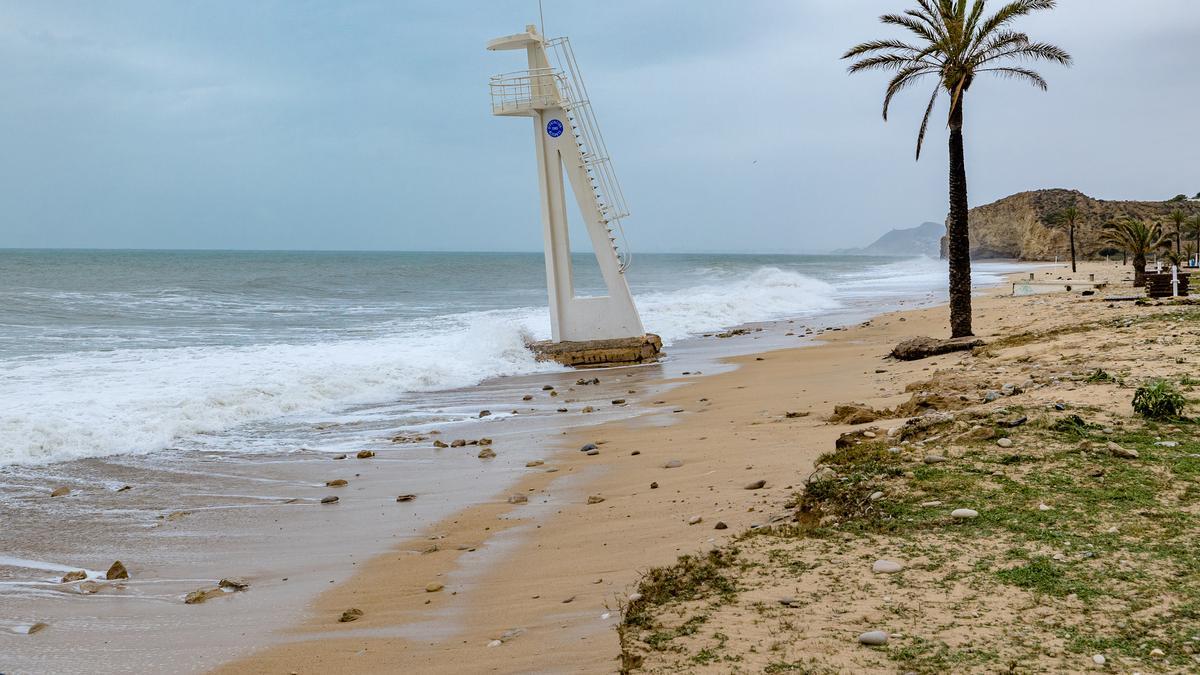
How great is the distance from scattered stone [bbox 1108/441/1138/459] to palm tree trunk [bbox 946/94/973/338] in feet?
35.2

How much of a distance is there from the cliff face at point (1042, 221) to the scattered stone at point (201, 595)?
2512 inches

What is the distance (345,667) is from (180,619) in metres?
1.66

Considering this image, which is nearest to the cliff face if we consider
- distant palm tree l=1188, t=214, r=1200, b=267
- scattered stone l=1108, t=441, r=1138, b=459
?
distant palm tree l=1188, t=214, r=1200, b=267

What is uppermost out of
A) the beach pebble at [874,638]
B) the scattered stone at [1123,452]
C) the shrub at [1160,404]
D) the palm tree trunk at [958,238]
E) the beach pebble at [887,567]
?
the palm tree trunk at [958,238]

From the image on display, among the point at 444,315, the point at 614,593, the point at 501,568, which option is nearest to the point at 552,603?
the point at 614,593

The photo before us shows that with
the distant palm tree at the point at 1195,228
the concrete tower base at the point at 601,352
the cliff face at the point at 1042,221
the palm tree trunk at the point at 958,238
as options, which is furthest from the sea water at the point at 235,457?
the cliff face at the point at 1042,221

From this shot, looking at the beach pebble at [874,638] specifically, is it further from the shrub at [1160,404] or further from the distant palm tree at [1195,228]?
the distant palm tree at [1195,228]

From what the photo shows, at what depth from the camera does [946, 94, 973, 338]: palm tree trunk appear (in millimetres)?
16859

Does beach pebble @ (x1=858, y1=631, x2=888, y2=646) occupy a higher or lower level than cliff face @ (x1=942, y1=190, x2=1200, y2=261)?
lower

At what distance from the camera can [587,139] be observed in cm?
1966

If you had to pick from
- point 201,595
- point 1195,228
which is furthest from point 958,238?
point 1195,228

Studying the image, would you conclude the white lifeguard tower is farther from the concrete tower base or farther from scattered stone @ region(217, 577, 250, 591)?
scattered stone @ region(217, 577, 250, 591)

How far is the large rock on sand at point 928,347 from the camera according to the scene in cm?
1523

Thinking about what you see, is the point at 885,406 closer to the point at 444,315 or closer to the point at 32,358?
the point at 32,358
